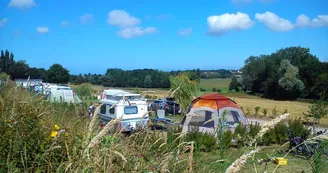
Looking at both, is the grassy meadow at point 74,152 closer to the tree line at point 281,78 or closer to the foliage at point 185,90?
the foliage at point 185,90

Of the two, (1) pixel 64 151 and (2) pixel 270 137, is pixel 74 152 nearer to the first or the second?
(1) pixel 64 151

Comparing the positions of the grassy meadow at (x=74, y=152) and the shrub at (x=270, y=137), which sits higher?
the grassy meadow at (x=74, y=152)

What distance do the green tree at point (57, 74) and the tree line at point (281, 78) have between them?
98.9 ft

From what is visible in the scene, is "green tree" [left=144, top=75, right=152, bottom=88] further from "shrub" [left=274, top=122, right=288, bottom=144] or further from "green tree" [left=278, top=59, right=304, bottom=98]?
"shrub" [left=274, top=122, right=288, bottom=144]

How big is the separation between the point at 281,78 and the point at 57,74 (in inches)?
1442

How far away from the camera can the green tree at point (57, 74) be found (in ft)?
164

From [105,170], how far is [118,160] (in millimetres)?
233

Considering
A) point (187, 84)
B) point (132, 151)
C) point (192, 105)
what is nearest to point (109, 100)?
point (192, 105)

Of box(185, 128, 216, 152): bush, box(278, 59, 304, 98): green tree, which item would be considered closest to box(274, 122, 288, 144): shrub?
box(185, 128, 216, 152): bush

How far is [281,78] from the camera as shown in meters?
49.2

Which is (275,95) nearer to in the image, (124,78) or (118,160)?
(124,78)

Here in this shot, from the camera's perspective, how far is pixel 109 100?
14.9 meters

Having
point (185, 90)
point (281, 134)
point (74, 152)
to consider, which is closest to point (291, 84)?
point (185, 90)

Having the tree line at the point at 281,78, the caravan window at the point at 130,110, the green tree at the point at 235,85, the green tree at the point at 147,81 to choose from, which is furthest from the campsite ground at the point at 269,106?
the green tree at the point at 147,81
